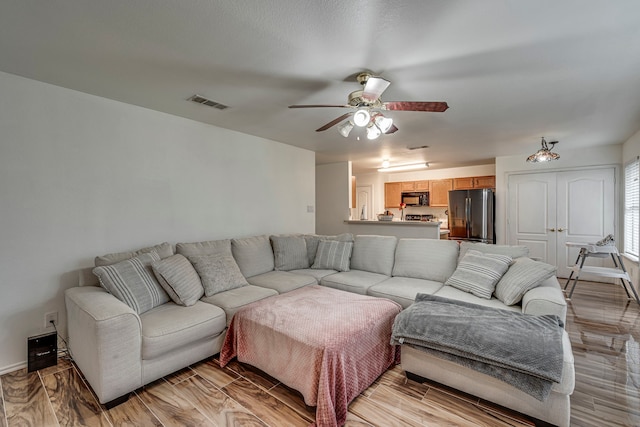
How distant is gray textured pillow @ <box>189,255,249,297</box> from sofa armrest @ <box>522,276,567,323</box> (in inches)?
102

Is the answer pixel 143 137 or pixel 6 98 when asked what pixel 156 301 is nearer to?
pixel 143 137

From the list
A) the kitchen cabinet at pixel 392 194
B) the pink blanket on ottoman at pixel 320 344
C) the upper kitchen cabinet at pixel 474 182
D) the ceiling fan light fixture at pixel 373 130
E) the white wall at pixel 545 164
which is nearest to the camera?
the pink blanket on ottoman at pixel 320 344

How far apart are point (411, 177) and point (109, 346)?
25.1 feet

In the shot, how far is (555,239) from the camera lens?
543 cm

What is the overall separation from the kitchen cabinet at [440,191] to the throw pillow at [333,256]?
4375 millimetres

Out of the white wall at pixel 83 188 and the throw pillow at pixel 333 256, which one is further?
the throw pillow at pixel 333 256

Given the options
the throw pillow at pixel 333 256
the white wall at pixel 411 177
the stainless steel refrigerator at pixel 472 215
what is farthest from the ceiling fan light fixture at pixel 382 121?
the white wall at pixel 411 177

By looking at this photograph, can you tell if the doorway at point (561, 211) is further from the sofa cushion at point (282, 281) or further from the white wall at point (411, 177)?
the sofa cushion at point (282, 281)

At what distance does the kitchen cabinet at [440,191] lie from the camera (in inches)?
286

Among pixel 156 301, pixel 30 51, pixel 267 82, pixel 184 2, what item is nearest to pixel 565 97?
pixel 267 82

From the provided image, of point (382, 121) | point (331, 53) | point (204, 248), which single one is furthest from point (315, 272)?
point (331, 53)

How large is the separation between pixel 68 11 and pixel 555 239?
7.17 m

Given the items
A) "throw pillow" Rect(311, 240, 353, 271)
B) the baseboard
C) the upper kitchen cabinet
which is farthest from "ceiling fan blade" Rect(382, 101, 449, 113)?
the upper kitchen cabinet

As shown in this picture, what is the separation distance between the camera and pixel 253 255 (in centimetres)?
360
